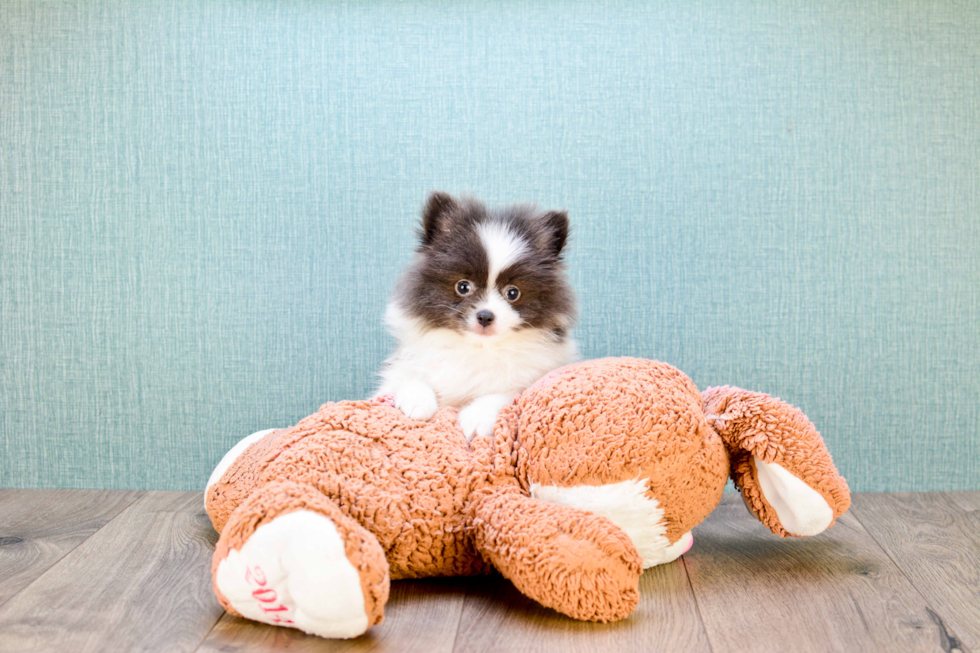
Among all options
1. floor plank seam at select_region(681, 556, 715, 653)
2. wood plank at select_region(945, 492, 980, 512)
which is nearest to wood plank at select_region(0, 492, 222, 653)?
floor plank seam at select_region(681, 556, 715, 653)

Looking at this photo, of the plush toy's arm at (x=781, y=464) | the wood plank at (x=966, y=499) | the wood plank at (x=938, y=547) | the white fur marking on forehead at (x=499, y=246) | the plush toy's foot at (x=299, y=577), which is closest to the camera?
the plush toy's foot at (x=299, y=577)

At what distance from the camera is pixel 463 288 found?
5.16ft

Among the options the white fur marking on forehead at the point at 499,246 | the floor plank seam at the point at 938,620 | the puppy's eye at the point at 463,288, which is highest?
the white fur marking on forehead at the point at 499,246

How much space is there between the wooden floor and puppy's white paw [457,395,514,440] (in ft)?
0.91

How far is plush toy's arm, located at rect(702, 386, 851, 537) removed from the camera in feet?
4.68

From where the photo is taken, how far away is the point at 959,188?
2.04m

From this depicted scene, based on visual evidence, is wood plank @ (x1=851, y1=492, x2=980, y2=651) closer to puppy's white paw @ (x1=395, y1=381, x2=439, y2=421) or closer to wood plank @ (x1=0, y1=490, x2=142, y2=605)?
puppy's white paw @ (x1=395, y1=381, x2=439, y2=421)

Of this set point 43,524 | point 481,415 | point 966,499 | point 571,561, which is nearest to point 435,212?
point 481,415

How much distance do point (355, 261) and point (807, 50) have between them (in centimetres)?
133

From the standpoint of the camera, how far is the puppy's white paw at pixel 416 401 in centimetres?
150

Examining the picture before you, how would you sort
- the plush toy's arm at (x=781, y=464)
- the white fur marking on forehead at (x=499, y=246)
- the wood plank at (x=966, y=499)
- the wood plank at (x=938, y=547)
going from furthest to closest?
the wood plank at (x=966, y=499) < the white fur marking on forehead at (x=499, y=246) < the plush toy's arm at (x=781, y=464) < the wood plank at (x=938, y=547)

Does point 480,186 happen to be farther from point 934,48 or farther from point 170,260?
point 934,48

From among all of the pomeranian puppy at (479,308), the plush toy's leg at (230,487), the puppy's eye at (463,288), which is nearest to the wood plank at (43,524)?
the plush toy's leg at (230,487)

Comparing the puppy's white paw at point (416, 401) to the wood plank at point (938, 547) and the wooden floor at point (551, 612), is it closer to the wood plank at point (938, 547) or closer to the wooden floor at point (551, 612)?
the wooden floor at point (551, 612)
